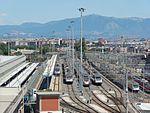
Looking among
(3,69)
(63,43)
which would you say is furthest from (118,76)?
(63,43)

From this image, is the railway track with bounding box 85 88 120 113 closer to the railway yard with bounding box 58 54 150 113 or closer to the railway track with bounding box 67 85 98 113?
the railway yard with bounding box 58 54 150 113

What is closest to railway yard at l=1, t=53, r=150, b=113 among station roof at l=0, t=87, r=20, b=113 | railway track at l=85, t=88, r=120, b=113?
railway track at l=85, t=88, r=120, b=113

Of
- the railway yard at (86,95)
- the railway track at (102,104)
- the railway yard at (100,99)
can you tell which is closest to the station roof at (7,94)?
the railway yard at (86,95)

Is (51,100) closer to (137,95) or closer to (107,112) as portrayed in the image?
(107,112)

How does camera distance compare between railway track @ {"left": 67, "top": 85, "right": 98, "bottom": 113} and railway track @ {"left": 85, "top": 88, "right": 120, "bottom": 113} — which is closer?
railway track @ {"left": 67, "top": 85, "right": 98, "bottom": 113}

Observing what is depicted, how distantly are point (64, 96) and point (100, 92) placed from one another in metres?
4.48

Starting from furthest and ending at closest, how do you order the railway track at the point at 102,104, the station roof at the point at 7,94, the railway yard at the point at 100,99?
the railway yard at the point at 100,99
the railway track at the point at 102,104
the station roof at the point at 7,94

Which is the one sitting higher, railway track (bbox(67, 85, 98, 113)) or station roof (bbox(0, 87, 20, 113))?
station roof (bbox(0, 87, 20, 113))

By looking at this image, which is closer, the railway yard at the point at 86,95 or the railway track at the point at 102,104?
the railway yard at the point at 86,95

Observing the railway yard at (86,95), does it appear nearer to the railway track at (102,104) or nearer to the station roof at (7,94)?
the railway track at (102,104)

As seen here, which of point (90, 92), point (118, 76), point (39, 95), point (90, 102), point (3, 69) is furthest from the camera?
point (118, 76)

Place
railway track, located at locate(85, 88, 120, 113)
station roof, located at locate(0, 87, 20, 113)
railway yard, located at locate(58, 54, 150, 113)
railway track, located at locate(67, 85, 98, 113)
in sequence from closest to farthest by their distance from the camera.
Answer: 1. station roof, located at locate(0, 87, 20, 113)
2. railway track, located at locate(67, 85, 98, 113)
3. railway track, located at locate(85, 88, 120, 113)
4. railway yard, located at locate(58, 54, 150, 113)

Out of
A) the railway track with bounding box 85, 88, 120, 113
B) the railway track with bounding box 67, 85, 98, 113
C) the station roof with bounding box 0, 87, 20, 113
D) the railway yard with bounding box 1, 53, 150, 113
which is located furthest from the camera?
the railway track with bounding box 85, 88, 120, 113

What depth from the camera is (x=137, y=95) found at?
32.3 meters
